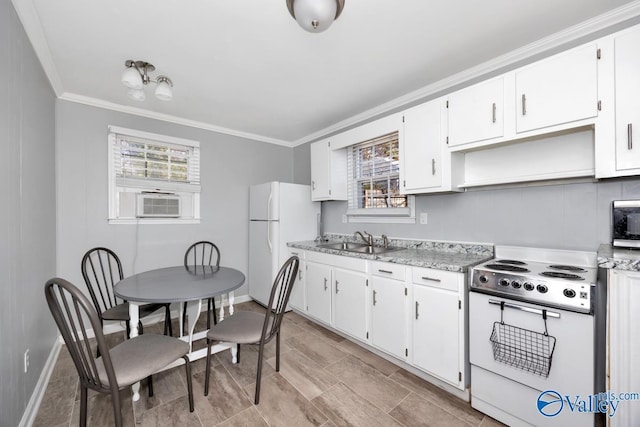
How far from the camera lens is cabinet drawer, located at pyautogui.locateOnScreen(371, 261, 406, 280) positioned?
2176 mm

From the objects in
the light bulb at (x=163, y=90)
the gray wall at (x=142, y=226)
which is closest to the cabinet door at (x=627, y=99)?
the light bulb at (x=163, y=90)

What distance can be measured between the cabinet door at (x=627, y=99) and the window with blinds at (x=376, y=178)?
60.1 inches

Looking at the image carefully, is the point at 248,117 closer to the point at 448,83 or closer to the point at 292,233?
the point at 292,233

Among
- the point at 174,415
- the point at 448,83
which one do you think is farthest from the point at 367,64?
the point at 174,415

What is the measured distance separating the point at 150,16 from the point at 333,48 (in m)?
1.25

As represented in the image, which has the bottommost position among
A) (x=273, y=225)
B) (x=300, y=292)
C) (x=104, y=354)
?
(x=300, y=292)

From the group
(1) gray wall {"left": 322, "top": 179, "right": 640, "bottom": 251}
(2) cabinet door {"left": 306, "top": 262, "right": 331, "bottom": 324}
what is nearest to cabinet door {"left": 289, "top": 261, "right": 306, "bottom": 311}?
(2) cabinet door {"left": 306, "top": 262, "right": 331, "bottom": 324}

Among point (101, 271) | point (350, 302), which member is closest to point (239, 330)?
point (350, 302)

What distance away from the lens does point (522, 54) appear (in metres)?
2.07

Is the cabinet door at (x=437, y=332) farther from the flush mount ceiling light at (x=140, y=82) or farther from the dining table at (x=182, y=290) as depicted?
the flush mount ceiling light at (x=140, y=82)

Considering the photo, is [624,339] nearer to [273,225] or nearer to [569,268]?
[569,268]

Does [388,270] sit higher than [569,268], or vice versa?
[569,268]

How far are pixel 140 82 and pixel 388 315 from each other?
2610mm

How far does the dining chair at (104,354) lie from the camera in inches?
46.0
